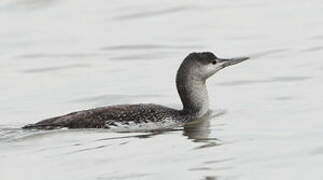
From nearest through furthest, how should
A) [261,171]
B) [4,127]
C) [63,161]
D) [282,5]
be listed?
[261,171], [63,161], [4,127], [282,5]

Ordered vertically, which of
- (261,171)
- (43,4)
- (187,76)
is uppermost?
(43,4)

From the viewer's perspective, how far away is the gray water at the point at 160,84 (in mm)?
11961

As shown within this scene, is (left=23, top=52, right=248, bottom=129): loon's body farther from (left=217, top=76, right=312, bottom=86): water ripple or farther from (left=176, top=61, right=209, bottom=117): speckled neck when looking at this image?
(left=217, top=76, right=312, bottom=86): water ripple

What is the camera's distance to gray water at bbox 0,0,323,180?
39.2ft

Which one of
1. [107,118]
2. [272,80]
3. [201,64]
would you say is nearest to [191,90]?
[201,64]

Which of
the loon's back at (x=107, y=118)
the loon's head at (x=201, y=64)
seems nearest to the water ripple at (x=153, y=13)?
the loon's head at (x=201, y=64)

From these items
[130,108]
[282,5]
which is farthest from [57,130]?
[282,5]

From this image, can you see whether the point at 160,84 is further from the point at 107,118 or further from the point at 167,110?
the point at 107,118

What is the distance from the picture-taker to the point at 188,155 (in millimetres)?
12328

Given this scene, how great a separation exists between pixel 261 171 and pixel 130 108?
302 centimetres

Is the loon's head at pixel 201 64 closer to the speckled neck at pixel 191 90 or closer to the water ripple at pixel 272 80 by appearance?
the speckled neck at pixel 191 90

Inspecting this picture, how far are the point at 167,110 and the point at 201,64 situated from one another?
28.0 inches

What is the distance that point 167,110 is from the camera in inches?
560

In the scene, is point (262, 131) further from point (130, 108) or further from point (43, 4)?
point (43, 4)
